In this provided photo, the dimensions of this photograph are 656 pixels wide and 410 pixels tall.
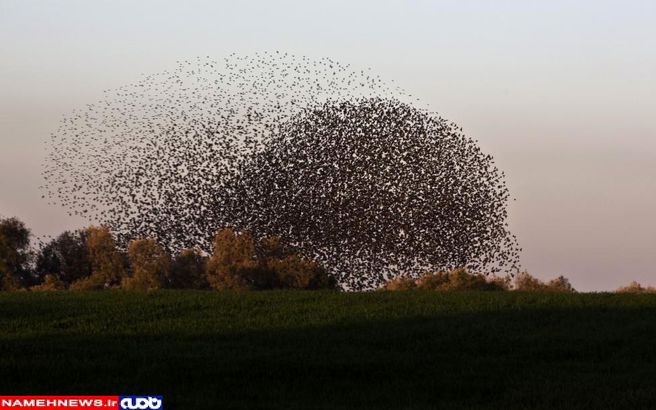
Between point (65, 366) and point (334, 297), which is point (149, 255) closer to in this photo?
point (334, 297)

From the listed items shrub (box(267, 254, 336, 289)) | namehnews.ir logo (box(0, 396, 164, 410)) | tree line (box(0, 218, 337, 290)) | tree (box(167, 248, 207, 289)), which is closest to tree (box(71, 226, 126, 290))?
tree line (box(0, 218, 337, 290))

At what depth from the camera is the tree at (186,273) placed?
32156 mm

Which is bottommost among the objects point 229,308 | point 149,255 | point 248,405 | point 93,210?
point 248,405

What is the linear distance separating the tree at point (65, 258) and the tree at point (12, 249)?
101 cm

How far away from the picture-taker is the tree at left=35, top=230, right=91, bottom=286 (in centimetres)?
3484

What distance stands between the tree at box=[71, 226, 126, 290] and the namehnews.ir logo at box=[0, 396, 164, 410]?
19731 millimetres

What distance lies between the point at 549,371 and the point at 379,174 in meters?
19.1

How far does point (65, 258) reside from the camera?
3512 centimetres

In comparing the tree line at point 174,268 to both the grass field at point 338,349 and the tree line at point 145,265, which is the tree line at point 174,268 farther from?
the grass field at point 338,349

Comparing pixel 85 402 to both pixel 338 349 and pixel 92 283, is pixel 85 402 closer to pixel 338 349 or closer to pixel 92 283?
pixel 338 349

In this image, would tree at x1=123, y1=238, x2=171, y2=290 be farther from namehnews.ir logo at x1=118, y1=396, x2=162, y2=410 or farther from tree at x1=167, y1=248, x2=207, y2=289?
namehnews.ir logo at x1=118, y1=396, x2=162, y2=410

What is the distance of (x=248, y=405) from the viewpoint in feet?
44.9

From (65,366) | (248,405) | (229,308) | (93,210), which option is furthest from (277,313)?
(93,210)

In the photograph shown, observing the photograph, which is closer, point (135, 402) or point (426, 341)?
point (135, 402)
